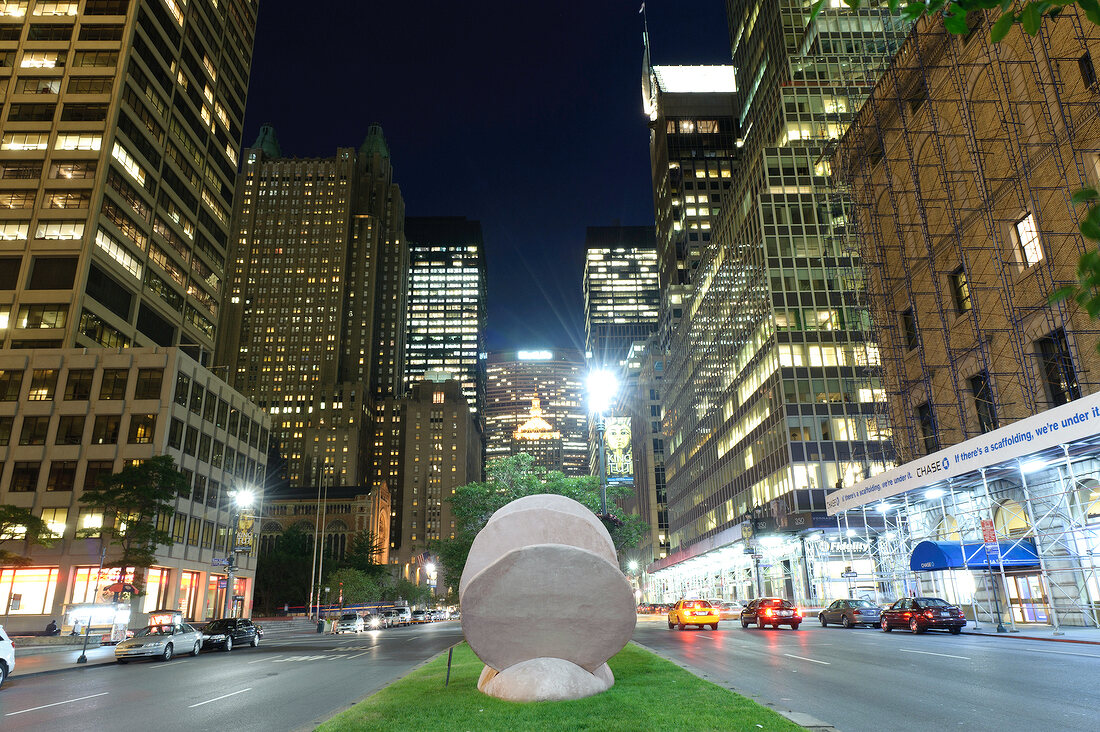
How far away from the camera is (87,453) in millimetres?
58344

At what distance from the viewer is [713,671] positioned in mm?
16750

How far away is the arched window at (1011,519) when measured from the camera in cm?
3114

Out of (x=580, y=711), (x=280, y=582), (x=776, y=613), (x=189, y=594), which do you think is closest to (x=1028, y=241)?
(x=776, y=613)

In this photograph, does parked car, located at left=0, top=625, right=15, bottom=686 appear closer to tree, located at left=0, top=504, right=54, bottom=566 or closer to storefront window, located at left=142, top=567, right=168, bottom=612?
tree, located at left=0, top=504, right=54, bottom=566

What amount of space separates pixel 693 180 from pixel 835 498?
10564cm

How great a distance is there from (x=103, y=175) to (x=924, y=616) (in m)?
72.9

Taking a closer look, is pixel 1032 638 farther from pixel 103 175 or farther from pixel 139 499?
pixel 103 175

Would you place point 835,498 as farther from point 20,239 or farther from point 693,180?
point 693,180

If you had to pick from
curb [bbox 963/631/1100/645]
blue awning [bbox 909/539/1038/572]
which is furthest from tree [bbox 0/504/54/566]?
curb [bbox 963/631/1100/645]

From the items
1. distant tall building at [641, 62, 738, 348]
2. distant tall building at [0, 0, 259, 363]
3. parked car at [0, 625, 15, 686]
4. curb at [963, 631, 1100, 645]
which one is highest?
distant tall building at [641, 62, 738, 348]

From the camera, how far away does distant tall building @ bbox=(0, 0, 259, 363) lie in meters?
62.9

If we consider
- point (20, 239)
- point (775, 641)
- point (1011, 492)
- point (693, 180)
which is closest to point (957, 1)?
point (775, 641)

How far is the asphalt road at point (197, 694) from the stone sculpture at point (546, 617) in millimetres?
3221

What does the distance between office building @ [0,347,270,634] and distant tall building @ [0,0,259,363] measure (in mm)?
4169
